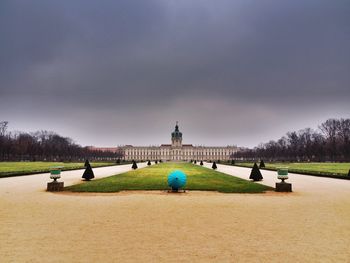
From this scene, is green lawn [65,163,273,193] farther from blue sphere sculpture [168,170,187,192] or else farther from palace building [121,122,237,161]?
palace building [121,122,237,161]

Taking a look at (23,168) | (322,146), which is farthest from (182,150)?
(23,168)

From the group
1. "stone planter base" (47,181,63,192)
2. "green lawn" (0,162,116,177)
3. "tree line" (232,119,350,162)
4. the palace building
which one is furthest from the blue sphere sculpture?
the palace building

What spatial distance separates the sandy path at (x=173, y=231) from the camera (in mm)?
5234

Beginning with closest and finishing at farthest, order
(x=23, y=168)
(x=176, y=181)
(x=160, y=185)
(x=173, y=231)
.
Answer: (x=173, y=231), (x=176, y=181), (x=160, y=185), (x=23, y=168)

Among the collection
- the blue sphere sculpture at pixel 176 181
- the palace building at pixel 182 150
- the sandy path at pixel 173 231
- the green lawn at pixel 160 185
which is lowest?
the sandy path at pixel 173 231

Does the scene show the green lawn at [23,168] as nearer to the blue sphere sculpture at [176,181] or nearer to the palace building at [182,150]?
the blue sphere sculpture at [176,181]

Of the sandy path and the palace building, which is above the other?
the palace building

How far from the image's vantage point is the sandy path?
206 inches

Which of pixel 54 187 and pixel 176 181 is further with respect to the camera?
pixel 54 187

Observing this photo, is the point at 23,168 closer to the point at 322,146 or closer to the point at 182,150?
the point at 322,146

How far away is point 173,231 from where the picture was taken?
680 centimetres

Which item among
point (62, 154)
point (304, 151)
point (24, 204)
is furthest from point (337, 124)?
point (24, 204)

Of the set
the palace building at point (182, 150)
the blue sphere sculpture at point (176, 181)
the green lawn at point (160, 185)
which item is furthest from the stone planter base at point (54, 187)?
the palace building at point (182, 150)

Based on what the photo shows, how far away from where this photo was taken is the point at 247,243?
5.91m
